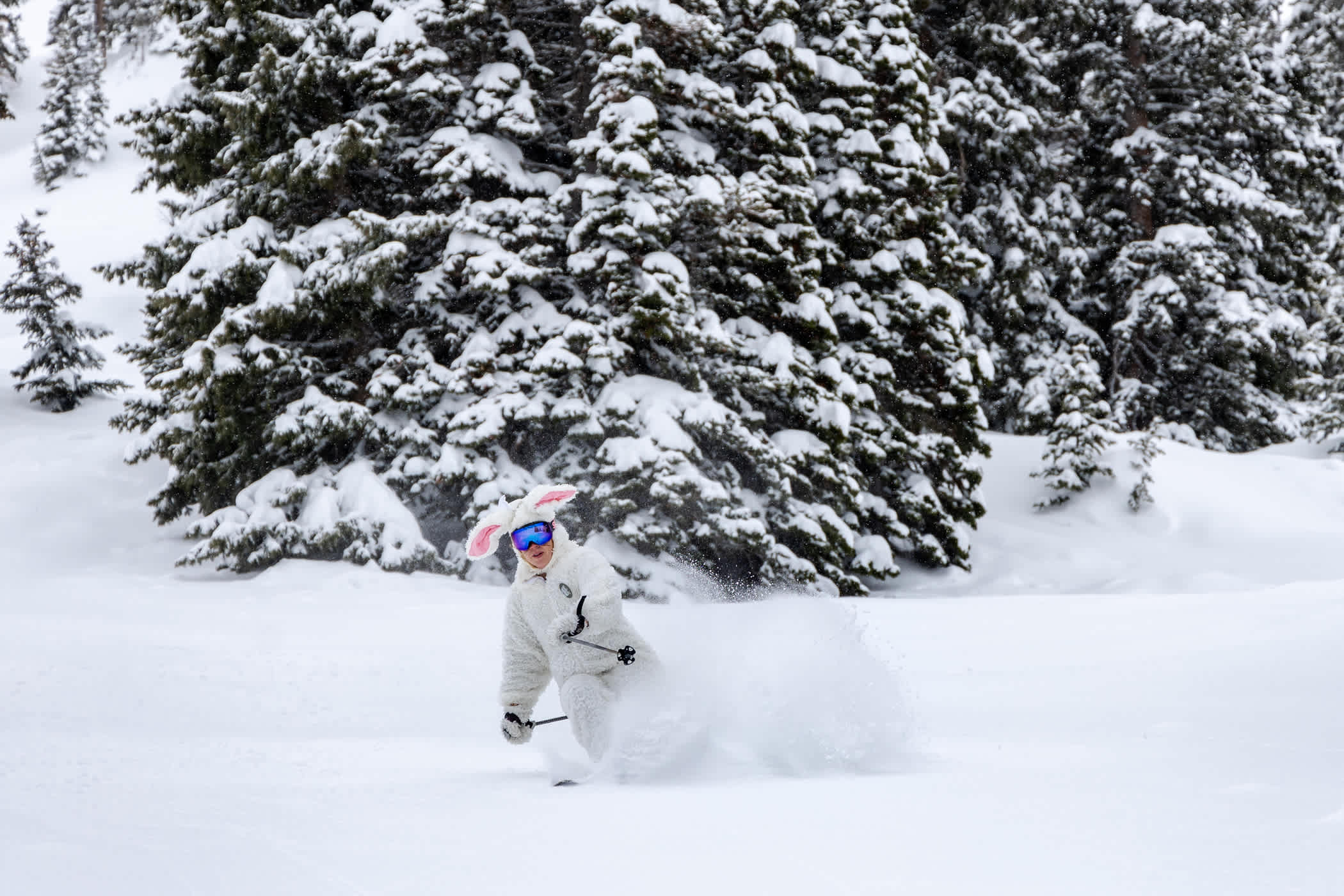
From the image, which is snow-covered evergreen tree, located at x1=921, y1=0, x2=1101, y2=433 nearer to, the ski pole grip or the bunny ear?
the bunny ear

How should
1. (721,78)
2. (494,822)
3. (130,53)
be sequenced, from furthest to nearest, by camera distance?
(130,53) < (721,78) < (494,822)

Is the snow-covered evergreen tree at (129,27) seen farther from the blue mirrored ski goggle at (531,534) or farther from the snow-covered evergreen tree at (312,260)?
the blue mirrored ski goggle at (531,534)

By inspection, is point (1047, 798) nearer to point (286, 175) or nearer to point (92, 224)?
point (286, 175)

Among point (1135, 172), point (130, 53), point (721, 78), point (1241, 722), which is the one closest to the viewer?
point (1241, 722)

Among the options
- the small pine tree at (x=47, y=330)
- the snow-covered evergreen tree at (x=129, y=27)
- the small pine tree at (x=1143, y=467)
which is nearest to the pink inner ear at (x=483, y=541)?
the small pine tree at (x=1143, y=467)

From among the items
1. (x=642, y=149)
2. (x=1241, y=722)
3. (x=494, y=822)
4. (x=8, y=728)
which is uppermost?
(x=642, y=149)

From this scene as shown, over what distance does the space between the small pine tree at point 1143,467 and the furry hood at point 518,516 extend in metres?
14.5

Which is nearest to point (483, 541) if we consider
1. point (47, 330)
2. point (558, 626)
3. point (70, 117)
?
point (558, 626)

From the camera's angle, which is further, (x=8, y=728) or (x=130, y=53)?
(x=130, y=53)

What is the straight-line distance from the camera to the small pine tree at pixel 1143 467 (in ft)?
59.5

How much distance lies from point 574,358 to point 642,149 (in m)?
2.64

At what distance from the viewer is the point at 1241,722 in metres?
6.40

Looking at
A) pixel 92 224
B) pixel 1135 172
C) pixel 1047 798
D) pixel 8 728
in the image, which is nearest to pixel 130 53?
pixel 92 224

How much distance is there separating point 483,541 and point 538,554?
363 mm
